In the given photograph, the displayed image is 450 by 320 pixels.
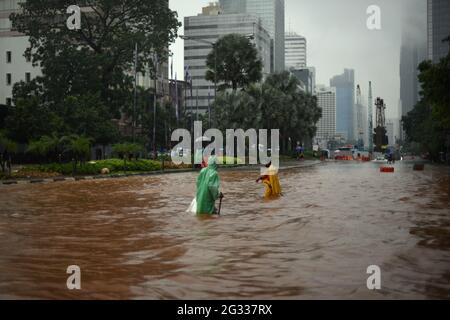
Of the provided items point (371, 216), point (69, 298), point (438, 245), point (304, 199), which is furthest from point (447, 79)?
point (69, 298)

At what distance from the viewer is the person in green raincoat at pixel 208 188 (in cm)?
1305

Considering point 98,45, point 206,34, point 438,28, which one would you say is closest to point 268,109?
point 98,45

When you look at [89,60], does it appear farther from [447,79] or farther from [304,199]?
[304,199]

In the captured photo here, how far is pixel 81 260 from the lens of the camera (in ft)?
25.8

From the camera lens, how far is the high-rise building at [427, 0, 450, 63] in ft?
633

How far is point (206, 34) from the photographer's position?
579ft

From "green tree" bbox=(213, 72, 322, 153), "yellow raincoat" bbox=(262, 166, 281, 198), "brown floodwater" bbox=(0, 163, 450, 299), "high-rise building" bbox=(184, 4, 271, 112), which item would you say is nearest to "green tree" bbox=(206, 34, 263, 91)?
"green tree" bbox=(213, 72, 322, 153)

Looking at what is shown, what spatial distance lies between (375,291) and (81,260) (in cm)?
396

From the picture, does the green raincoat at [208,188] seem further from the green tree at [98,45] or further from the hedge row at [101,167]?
the green tree at [98,45]

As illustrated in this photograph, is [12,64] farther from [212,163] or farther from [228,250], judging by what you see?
[228,250]

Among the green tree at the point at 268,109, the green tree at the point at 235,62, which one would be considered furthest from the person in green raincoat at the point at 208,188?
the green tree at the point at 235,62

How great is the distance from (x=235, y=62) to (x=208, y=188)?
59138mm

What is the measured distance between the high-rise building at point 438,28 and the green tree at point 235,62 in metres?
139

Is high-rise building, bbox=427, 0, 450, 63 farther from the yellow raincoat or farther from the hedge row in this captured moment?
the yellow raincoat
